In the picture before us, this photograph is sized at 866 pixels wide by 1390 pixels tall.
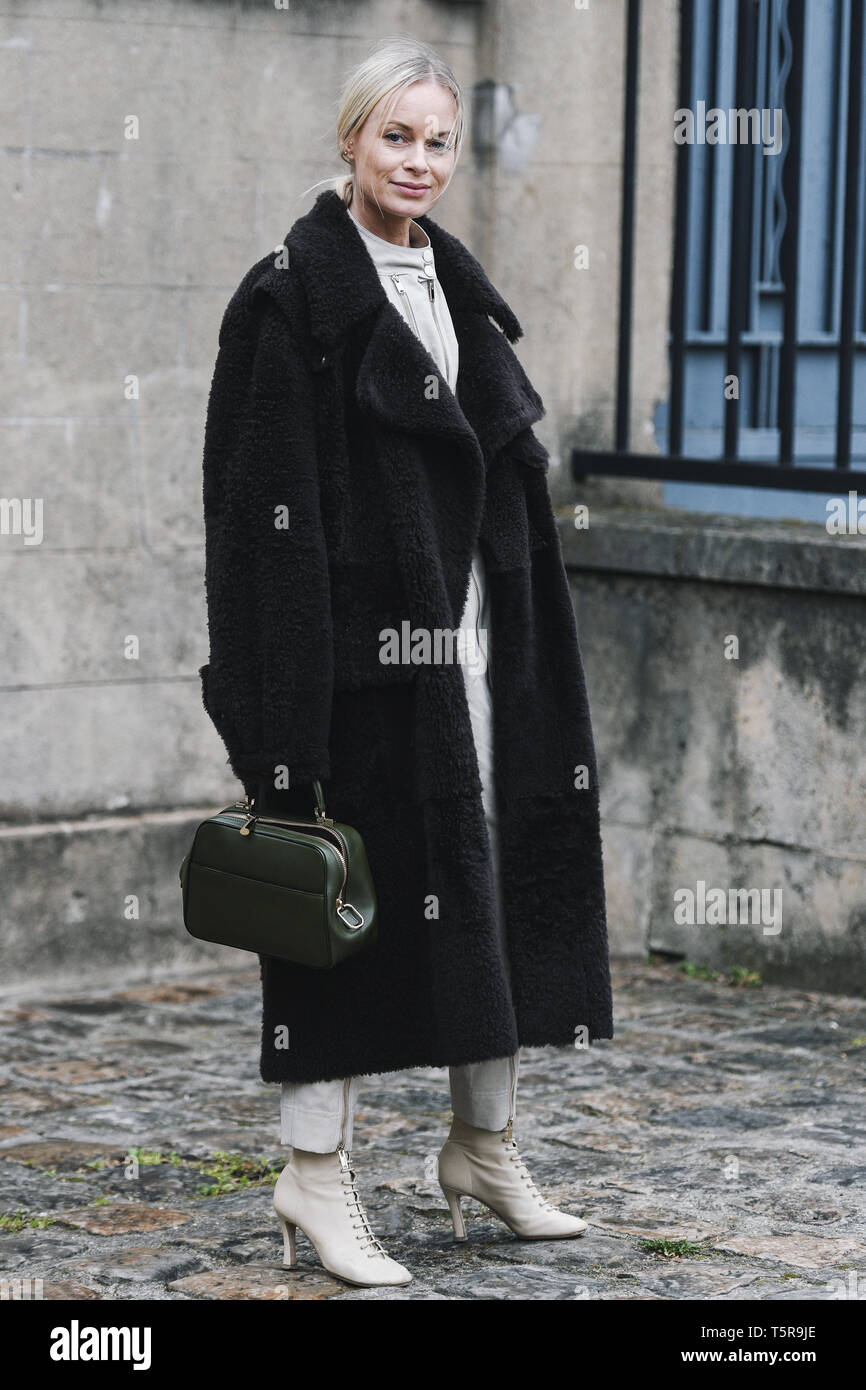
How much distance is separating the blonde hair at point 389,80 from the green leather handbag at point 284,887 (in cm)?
110

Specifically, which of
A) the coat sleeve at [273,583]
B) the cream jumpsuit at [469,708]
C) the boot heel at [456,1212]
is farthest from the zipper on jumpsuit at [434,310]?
the boot heel at [456,1212]

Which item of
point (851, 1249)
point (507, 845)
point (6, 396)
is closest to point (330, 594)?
point (507, 845)

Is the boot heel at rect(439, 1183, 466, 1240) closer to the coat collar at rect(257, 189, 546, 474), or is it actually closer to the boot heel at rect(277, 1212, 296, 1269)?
the boot heel at rect(277, 1212, 296, 1269)

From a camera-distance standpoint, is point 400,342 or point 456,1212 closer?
point 400,342

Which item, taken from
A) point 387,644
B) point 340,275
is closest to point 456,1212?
point 387,644

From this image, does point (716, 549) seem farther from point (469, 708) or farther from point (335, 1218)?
point (335, 1218)

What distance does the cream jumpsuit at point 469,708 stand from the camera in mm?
3654

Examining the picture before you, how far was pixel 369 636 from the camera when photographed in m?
3.57

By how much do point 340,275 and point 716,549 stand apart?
110 inches

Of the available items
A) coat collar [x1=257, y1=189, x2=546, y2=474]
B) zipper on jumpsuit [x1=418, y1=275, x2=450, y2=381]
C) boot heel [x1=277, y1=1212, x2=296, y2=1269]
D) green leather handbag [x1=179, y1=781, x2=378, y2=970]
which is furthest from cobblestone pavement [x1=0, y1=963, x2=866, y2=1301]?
zipper on jumpsuit [x1=418, y1=275, x2=450, y2=381]

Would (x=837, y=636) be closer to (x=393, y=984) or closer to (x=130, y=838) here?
(x=130, y=838)

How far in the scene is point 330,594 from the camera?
354 cm

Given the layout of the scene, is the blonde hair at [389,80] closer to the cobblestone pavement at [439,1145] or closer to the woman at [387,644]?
the woman at [387,644]

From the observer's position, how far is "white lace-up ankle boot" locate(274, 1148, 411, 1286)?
3646 millimetres
